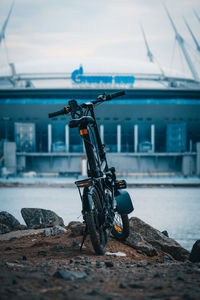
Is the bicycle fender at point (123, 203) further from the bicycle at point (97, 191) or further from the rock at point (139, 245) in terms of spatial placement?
the rock at point (139, 245)

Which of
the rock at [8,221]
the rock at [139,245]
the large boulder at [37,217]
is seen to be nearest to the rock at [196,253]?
the rock at [139,245]

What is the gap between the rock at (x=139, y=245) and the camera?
8.47 metres

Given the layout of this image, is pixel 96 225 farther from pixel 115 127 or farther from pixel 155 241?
pixel 115 127

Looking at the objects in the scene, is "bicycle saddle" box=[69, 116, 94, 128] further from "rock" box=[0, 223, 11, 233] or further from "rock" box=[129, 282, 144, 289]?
"rock" box=[0, 223, 11, 233]

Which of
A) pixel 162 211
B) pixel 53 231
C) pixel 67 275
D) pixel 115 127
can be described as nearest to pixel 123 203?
pixel 53 231

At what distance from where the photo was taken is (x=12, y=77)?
69.5m

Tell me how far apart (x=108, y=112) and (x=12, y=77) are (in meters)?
16.7

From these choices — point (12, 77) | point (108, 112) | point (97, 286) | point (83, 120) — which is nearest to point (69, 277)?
point (97, 286)

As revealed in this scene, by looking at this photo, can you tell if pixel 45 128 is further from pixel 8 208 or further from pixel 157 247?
pixel 157 247

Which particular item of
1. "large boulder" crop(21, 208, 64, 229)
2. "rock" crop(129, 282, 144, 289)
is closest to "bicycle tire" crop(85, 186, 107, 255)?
"rock" crop(129, 282, 144, 289)

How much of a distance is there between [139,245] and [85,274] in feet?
9.42

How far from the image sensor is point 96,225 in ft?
23.8

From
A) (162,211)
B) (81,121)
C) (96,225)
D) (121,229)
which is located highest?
(81,121)

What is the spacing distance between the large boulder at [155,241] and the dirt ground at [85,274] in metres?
0.37
